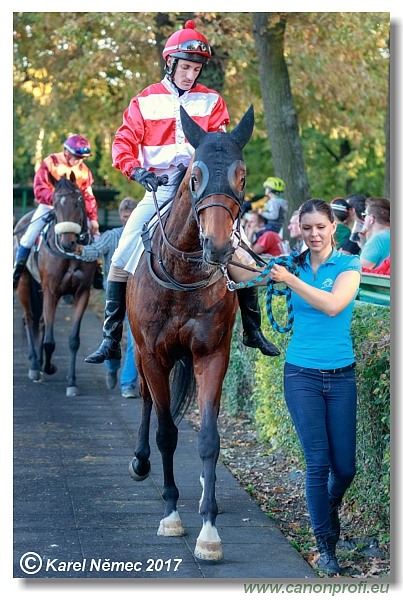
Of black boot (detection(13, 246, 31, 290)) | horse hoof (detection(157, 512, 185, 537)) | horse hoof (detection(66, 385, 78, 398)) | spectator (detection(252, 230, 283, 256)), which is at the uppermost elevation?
spectator (detection(252, 230, 283, 256))

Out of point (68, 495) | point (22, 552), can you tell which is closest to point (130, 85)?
point (68, 495)

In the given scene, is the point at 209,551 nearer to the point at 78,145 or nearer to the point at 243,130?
the point at 243,130

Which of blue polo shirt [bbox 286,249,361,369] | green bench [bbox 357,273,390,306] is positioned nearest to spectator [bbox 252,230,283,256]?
green bench [bbox 357,273,390,306]

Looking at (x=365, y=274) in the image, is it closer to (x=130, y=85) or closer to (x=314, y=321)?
(x=314, y=321)

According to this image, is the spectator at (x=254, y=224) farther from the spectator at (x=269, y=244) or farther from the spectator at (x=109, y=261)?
the spectator at (x=109, y=261)

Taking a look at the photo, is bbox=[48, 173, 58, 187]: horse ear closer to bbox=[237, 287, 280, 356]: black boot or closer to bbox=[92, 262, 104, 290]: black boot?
bbox=[92, 262, 104, 290]: black boot

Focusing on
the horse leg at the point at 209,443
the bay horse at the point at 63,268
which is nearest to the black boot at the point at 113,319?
the horse leg at the point at 209,443

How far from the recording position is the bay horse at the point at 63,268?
12.8 metres

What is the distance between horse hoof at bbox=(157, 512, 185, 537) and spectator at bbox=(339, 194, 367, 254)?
4243 millimetres

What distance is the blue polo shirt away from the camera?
610 cm

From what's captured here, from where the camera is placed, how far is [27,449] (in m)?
9.41

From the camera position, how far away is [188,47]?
22.6 ft

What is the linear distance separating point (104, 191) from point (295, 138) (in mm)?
19116

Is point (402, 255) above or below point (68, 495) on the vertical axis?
above
